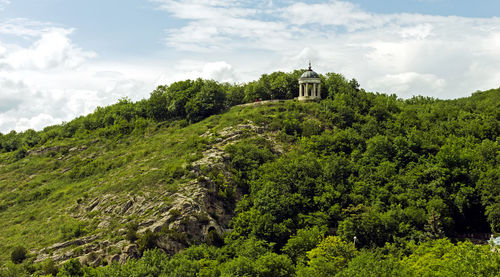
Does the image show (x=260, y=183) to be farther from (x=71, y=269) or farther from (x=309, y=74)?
(x=309, y=74)

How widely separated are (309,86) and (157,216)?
47091 mm

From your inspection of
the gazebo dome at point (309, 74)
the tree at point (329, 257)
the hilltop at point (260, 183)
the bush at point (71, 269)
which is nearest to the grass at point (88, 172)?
the hilltop at point (260, 183)

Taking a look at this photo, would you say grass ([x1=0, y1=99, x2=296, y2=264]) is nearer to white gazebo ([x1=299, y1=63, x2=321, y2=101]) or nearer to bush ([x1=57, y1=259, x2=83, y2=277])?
white gazebo ([x1=299, y1=63, x2=321, y2=101])

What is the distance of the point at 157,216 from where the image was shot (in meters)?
55.8

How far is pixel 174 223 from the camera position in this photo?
54531 mm

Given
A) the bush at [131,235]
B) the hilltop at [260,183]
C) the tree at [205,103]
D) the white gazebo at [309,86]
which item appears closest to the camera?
the bush at [131,235]

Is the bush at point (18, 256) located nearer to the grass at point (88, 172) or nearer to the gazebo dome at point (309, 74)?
the grass at point (88, 172)

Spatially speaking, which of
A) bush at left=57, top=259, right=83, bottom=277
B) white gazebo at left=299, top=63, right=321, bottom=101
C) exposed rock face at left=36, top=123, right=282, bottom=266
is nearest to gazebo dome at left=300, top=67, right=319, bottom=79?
white gazebo at left=299, top=63, right=321, bottom=101

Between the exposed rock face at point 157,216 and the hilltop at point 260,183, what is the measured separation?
200 mm

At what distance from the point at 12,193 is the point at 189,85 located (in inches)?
1610

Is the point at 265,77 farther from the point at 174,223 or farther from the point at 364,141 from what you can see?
the point at 174,223

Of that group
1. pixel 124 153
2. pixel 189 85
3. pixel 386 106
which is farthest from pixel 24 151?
pixel 386 106

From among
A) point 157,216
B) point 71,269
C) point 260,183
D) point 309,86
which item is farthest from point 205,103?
point 71,269

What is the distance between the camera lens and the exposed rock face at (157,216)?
166ft
